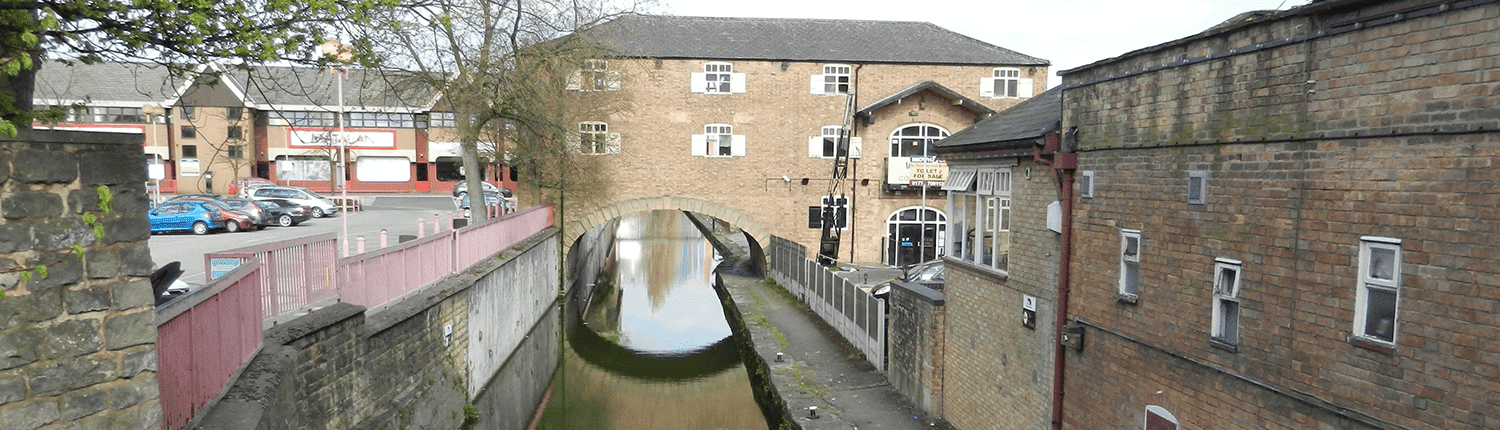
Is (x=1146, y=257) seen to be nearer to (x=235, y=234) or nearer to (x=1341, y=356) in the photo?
(x=1341, y=356)

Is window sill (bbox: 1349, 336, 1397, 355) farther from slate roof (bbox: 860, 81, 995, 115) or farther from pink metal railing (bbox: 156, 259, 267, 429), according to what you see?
slate roof (bbox: 860, 81, 995, 115)

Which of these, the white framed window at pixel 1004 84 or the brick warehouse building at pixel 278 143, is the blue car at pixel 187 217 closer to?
the brick warehouse building at pixel 278 143

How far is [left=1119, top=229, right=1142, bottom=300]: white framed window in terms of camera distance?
23.4 feet

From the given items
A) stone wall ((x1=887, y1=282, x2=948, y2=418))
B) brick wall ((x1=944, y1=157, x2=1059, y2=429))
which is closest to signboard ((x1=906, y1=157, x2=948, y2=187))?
stone wall ((x1=887, y1=282, x2=948, y2=418))

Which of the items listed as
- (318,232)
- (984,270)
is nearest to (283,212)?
(318,232)

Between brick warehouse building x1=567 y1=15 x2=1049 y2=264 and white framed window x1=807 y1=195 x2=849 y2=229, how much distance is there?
0.09 metres

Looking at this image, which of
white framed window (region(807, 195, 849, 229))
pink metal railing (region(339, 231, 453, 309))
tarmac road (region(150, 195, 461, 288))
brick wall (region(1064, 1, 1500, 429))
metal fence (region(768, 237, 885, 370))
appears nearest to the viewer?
brick wall (region(1064, 1, 1500, 429))

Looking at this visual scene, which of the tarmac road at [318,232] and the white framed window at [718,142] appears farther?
the white framed window at [718,142]

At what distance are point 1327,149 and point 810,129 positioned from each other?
68.7 ft

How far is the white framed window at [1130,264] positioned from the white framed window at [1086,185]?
0.57 metres

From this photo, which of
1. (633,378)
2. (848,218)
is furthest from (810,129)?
(633,378)

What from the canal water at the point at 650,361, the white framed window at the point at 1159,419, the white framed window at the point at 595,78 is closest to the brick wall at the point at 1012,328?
the white framed window at the point at 1159,419

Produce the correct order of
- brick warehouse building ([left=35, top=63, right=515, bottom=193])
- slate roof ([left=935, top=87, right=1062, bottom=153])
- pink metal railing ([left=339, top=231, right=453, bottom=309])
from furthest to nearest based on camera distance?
brick warehouse building ([left=35, top=63, right=515, bottom=193]), pink metal railing ([left=339, top=231, right=453, bottom=309]), slate roof ([left=935, top=87, right=1062, bottom=153])

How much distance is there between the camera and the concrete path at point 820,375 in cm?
1165
